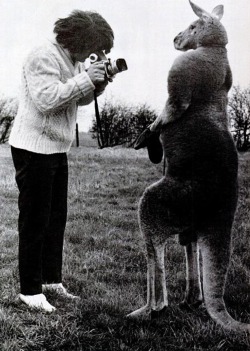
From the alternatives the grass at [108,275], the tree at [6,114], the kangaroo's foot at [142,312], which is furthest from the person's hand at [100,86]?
the tree at [6,114]

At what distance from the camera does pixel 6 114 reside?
12.0 feet

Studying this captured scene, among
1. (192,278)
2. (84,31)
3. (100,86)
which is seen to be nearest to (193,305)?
(192,278)

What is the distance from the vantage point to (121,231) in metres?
3.62

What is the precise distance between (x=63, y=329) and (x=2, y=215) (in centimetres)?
167

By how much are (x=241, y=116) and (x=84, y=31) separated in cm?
86

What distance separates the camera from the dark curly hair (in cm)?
248

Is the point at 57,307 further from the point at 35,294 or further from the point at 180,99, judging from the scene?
the point at 180,99

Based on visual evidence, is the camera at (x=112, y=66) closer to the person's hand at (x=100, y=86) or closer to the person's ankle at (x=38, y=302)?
the person's hand at (x=100, y=86)

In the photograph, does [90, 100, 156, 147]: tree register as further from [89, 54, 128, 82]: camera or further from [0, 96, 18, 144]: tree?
[0, 96, 18, 144]: tree

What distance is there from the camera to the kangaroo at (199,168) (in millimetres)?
2049

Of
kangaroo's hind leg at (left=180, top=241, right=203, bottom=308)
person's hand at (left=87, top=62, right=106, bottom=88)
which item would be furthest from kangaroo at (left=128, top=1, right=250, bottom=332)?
person's hand at (left=87, top=62, right=106, bottom=88)

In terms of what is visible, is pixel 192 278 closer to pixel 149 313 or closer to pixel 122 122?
pixel 149 313

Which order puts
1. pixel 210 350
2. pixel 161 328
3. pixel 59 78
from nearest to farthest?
pixel 210 350, pixel 161 328, pixel 59 78

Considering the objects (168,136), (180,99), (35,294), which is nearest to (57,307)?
(35,294)
